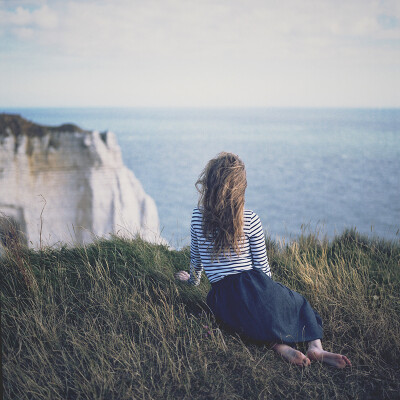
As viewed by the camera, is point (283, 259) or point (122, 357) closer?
point (122, 357)

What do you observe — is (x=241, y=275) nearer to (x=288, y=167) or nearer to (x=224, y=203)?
(x=224, y=203)

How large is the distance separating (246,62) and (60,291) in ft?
281

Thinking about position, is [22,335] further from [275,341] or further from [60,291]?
[275,341]

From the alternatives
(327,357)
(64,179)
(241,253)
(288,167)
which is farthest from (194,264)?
(288,167)

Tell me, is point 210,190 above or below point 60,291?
above

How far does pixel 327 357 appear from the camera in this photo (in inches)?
97.3

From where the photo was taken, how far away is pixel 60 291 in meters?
3.23

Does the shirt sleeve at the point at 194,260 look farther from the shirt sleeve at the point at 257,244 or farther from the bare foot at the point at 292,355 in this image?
the bare foot at the point at 292,355

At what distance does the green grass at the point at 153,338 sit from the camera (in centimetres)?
229

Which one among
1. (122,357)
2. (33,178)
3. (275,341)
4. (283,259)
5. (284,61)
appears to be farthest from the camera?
(284,61)

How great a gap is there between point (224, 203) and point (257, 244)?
37 cm

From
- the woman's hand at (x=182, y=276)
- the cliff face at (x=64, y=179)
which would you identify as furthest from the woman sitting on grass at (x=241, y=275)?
the cliff face at (x=64, y=179)

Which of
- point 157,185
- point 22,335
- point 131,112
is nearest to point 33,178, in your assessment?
point 22,335

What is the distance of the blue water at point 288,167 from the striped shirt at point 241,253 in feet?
6.16
